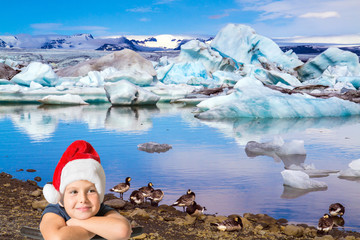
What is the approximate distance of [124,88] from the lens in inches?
641

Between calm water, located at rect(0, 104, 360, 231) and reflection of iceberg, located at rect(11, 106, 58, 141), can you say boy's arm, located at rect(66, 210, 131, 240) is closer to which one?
calm water, located at rect(0, 104, 360, 231)

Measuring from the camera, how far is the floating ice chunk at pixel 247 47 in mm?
25125

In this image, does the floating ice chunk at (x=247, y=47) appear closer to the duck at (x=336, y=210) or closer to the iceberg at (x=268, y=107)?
the iceberg at (x=268, y=107)

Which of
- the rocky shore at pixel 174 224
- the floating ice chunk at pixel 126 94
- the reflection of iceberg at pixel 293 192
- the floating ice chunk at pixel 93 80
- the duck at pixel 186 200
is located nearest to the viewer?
the rocky shore at pixel 174 224

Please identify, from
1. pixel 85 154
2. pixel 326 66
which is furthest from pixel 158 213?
pixel 326 66

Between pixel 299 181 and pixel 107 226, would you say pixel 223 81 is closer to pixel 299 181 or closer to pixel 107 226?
pixel 299 181

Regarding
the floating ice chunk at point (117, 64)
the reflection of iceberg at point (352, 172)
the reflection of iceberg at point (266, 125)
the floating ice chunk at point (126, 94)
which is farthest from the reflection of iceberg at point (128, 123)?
the floating ice chunk at point (117, 64)

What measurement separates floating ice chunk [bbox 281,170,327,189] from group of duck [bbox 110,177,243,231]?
1.34 metres

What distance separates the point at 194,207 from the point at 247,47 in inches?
886

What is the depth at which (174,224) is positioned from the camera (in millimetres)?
3461

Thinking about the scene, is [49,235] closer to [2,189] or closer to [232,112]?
[2,189]

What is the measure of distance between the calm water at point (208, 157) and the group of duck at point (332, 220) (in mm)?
70

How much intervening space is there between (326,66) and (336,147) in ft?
57.9

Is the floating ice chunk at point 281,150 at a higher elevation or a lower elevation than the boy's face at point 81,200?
lower
